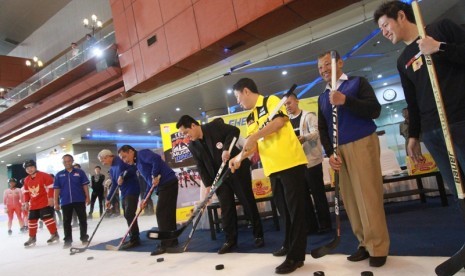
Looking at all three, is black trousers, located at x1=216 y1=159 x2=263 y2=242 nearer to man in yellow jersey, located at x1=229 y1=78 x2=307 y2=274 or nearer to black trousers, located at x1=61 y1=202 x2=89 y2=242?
man in yellow jersey, located at x1=229 y1=78 x2=307 y2=274

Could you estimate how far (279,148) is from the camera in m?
2.46

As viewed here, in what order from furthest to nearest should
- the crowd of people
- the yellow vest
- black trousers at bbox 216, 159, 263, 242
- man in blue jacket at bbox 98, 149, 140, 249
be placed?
man in blue jacket at bbox 98, 149, 140, 249 < black trousers at bbox 216, 159, 263, 242 < the yellow vest < the crowd of people

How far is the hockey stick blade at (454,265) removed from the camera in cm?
158

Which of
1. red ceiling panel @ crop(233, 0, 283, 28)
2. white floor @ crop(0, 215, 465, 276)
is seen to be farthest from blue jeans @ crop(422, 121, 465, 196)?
red ceiling panel @ crop(233, 0, 283, 28)

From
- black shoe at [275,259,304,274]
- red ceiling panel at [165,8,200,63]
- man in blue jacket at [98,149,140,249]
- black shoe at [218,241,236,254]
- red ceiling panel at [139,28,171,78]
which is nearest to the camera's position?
black shoe at [275,259,304,274]

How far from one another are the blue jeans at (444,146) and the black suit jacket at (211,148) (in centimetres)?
210

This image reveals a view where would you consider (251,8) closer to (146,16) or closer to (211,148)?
(146,16)

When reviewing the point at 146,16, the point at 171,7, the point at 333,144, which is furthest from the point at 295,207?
the point at 146,16

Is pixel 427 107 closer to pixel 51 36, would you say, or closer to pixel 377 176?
pixel 377 176

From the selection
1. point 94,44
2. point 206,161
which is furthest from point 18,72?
point 206,161

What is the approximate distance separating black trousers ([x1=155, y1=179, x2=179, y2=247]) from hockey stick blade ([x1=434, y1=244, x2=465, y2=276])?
10.1ft

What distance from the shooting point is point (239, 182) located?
3.58 m

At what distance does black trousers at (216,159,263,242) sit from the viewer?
3.52m

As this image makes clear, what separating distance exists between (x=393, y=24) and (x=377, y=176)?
3.26 feet
